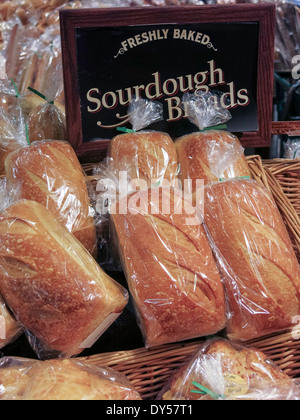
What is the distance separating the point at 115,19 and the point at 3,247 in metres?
0.86

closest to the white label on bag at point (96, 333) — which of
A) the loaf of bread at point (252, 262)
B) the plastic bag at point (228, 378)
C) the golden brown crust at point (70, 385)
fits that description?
the golden brown crust at point (70, 385)

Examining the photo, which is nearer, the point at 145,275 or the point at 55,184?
the point at 145,275

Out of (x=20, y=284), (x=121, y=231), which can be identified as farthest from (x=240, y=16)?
(x=20, y=284)

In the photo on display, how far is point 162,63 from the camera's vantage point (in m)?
1.57

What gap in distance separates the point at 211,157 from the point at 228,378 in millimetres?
737

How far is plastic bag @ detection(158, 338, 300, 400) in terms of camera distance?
3.33ft

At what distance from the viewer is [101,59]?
1.53 meters

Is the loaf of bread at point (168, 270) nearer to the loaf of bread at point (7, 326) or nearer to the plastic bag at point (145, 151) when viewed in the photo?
the plastic bag at point (145, 151)

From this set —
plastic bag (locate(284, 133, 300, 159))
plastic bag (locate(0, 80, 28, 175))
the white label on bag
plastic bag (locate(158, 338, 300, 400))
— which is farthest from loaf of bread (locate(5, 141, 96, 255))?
plastic bag (locate(284, 133, 300, 159))

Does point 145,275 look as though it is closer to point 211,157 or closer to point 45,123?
point 211,157

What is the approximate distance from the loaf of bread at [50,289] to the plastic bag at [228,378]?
0.25m

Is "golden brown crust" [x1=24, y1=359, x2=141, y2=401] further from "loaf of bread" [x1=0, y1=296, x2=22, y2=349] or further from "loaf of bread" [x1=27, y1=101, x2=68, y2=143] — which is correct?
"loaf of bread" [x1=27, y1=101, x2=68, y2=143]

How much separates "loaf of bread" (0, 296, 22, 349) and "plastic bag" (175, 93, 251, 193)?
2.30 ft

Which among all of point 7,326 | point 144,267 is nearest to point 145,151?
point 144,267
